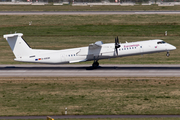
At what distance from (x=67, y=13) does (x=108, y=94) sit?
212 ft

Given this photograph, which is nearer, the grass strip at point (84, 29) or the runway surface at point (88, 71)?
the runway surface at point (88, 71)

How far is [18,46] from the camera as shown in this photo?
155ft

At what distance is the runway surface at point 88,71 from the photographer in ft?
149

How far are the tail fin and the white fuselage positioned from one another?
98cm

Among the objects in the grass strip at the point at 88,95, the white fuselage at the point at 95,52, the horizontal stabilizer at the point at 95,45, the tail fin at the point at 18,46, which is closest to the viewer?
the grass strip at the point at 88,95

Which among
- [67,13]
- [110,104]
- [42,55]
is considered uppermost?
[67,13]

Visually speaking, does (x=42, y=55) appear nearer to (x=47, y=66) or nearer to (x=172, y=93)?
(x=47, y=66)

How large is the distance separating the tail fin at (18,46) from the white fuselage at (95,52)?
3.22ft

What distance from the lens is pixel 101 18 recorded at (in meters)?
92.5

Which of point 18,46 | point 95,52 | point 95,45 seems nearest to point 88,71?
point 95,52

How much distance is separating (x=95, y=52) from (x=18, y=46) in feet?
42.2

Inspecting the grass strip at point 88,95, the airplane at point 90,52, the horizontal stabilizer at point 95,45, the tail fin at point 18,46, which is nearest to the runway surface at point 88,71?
the airplane at point 90,52

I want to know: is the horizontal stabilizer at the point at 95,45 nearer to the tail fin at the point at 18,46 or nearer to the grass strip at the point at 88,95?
the grass strip at the point at 88,95

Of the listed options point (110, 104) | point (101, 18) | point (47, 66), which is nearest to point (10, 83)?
point (47, 66)
